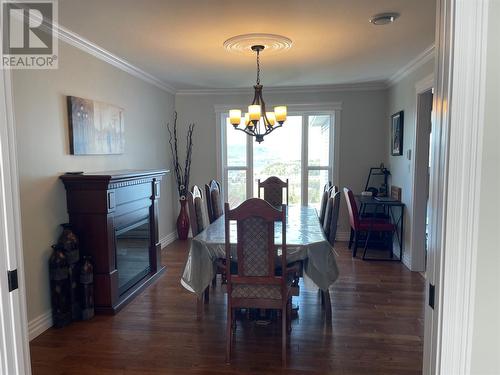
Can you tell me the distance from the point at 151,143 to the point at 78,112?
1.81 metres

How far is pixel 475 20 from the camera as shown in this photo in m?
0.86

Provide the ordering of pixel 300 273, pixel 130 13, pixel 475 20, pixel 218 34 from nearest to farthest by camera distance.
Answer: pixel 475 20, pixel 130 13, pixel 300 273, pixel 218 34

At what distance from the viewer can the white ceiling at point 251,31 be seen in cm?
248

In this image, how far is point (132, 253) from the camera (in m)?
3.67

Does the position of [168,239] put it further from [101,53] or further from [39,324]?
[101,53]

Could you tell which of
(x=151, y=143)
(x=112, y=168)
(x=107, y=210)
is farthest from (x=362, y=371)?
(x=151, y=143)

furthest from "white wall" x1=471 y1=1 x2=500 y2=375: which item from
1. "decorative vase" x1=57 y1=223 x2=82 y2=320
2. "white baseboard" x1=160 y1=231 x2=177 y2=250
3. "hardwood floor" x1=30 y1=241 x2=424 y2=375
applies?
"white baseboard" x1=160 y1=231 x2=177 y2=250

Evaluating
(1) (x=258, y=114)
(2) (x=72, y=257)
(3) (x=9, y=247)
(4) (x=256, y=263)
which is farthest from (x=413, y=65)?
(3) (x=9, y=247)

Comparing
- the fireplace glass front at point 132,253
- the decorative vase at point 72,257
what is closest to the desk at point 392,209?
the fireplace glass front at point 132,253

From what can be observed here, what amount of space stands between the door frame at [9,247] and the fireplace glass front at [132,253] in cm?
222

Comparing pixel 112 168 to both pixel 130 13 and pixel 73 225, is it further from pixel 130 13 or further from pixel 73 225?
pixel 130 13

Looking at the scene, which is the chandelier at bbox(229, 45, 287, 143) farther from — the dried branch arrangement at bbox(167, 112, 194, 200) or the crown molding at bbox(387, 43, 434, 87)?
the dried branch arrangement at bbox(167, 112, 194, 200)

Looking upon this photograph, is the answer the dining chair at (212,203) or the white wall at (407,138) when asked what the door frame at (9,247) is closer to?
the dining chair at (212,203)

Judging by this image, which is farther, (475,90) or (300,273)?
(300,273)
